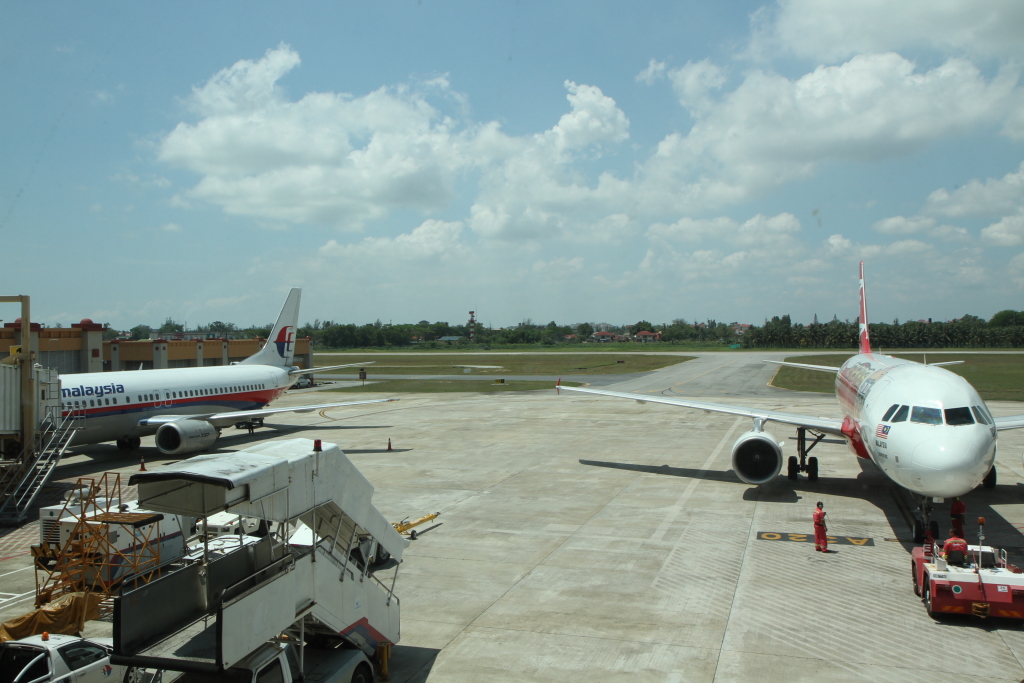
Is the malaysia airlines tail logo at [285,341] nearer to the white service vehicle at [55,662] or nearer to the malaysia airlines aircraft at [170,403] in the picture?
the malaysia airlines aircraft at [170,403]

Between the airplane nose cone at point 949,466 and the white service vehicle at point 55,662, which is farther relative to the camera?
the airplane nose cone at point 949,466

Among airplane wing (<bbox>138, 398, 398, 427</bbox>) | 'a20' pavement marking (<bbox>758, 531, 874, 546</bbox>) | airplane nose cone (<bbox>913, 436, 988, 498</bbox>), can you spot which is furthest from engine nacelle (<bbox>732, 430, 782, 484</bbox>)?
airplane wing (<bbox>138, 398, 398, 427</bbox>)

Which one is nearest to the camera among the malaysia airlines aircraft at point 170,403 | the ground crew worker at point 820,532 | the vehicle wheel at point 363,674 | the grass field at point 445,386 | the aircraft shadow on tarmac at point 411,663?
the vehicle wheel at point 363,674

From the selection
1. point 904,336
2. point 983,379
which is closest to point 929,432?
point 983,379

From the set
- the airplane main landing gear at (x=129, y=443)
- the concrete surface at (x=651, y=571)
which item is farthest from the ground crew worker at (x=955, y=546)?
the airplane main landing gear at (x=129, y=443)

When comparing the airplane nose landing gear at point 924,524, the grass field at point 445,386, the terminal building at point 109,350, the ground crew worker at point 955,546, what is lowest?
the grass field at point 445,386

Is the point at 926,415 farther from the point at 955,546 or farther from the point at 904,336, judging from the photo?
the point at 904,336

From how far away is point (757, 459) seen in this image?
796 inches

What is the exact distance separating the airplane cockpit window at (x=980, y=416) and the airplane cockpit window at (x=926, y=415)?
71 centimetres

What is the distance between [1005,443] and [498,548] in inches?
1045

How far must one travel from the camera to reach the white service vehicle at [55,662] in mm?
→ 8273

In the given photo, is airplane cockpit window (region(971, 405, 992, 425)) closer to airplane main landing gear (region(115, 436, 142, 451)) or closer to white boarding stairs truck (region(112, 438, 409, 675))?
white boarding stairs truck (region(112, 438, 409, 675))

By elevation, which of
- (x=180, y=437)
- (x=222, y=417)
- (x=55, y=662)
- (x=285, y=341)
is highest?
(x=285, y=341)

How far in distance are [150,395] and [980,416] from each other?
29609 mm
